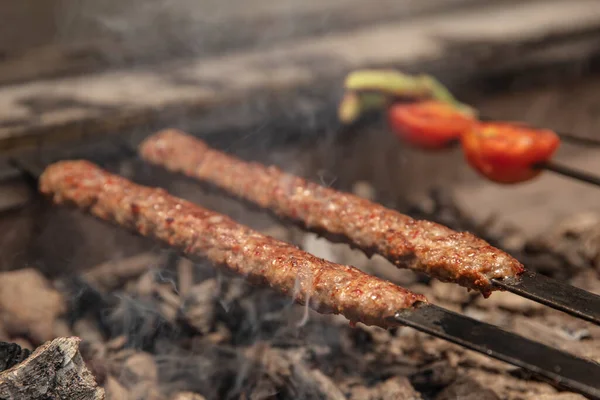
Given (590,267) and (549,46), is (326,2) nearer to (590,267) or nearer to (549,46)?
(549,46)

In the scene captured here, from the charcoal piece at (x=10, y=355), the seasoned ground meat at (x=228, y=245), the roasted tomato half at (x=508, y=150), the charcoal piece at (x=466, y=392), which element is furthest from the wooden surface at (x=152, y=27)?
the charcoal piece at (x=466, y=392)

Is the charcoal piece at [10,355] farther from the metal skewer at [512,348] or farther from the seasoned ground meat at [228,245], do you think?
the metal skewer at [512,348]

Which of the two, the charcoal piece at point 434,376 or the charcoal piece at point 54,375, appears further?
the charcoal piece at point 434,376

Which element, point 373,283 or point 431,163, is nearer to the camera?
point 373,283

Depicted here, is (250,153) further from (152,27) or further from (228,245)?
(152,27)

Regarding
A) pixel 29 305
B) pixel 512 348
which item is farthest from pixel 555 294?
pixel 29 305

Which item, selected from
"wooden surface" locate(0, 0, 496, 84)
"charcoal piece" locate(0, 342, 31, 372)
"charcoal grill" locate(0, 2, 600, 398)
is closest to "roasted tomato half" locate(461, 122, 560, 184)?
"charcoal grill" locate(0, 2, 600, 398)

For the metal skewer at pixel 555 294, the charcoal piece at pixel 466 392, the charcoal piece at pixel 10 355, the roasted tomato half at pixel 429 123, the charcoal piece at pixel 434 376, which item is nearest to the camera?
the metal skewer at pixel 555 294

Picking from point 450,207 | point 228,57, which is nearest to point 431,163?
point 450,207
